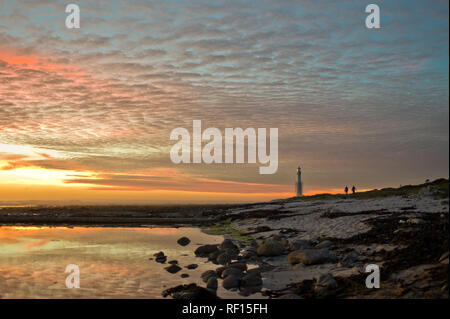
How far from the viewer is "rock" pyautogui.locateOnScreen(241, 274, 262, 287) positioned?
40.9ft

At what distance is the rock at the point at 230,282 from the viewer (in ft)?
40.8

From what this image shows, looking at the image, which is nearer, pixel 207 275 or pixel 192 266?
pixel 207 275

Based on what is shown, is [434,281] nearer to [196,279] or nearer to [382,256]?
[382,256]

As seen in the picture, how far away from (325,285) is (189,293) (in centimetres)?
428

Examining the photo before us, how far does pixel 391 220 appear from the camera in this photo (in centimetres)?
1958

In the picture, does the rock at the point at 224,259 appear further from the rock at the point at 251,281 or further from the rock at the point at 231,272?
the rock at the point at 251,281

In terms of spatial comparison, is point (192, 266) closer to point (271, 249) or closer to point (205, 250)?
point (205, 250)

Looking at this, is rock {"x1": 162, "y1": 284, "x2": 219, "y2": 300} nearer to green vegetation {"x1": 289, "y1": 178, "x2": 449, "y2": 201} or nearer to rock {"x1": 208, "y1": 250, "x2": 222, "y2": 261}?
rock {"x1": 208, "y1": 250, "x2": 222, "y2": 261}

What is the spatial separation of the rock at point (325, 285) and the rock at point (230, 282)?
297 cm

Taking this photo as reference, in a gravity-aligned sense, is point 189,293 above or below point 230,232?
above

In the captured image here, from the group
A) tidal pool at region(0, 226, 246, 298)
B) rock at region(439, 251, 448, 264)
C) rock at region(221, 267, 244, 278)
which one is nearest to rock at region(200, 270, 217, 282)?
tidal pool at region(0, 226, 246, 298)

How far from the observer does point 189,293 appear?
429 inches

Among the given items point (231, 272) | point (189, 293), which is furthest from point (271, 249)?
point (189, 293)

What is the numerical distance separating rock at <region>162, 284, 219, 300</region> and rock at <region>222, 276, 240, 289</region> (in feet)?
3.93
